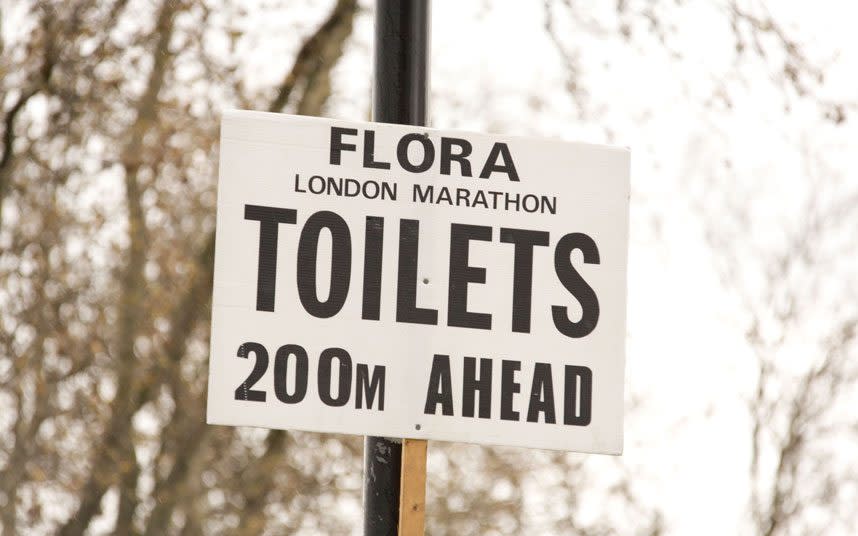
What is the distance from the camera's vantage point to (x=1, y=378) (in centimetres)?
1266

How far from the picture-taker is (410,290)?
10.3ft

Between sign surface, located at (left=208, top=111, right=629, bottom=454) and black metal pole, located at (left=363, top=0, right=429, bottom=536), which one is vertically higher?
black metal pole, located at (left=363, top=0, right=429, bottom=536)

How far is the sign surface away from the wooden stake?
0.11 feet

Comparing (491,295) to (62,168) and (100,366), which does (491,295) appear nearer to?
(62,168)

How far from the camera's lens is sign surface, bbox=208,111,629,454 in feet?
10.1

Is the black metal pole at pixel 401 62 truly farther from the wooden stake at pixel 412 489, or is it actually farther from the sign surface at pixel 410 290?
the wooden stake at pixel 412 489

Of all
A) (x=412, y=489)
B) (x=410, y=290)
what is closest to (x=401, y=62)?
(x=410, y=290)

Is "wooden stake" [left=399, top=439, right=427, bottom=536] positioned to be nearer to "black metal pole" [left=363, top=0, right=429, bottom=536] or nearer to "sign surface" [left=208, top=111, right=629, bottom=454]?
"sign surface" [left=208, top=111, right=629, bottom=454]

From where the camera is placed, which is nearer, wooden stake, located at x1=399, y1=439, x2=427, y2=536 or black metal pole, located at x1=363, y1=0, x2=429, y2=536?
wooden stake, located at x1=399, y1=439, x2=427, y2=536

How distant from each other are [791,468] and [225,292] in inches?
819

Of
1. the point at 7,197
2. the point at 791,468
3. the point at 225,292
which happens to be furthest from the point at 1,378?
the point at 791,468

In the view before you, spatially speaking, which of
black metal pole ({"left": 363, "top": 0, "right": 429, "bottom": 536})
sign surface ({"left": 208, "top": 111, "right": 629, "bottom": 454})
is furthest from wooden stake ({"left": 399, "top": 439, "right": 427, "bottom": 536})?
black metal pole ({"left": 363, "top": 0, "right": 429, "bottom": 536})

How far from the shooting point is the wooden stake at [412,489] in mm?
3045

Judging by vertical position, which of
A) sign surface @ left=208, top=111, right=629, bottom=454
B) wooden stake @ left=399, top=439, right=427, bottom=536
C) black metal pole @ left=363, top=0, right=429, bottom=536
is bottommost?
wooden stake @ left=399, top=439, right=427, bottom=536
